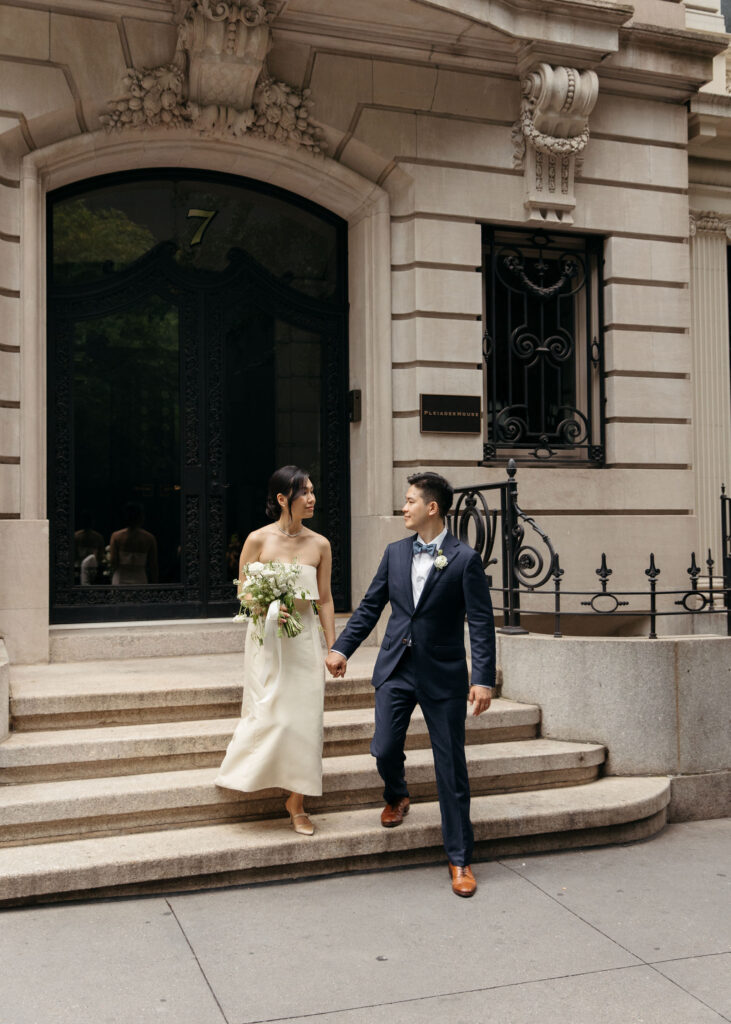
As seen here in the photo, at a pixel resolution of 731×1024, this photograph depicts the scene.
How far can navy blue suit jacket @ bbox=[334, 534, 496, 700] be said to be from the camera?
5.63m

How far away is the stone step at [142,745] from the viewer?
6113 mm

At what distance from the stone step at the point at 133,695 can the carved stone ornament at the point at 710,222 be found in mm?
6686

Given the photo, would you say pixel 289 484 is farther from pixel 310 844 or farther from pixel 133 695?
pixel 310 844

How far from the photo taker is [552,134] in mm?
9984

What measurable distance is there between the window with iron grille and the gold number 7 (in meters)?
2.71

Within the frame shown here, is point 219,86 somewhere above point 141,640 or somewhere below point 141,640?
above

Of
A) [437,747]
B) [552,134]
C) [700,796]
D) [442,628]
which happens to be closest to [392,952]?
[437,747]

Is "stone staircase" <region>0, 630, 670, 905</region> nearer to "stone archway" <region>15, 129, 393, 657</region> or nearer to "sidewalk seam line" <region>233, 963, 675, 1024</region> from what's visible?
"sidewalk seam line" <region>233, 963, 675, 1024</region>

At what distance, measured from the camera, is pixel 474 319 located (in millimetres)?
9844

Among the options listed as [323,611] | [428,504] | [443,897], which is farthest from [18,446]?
[443,897]

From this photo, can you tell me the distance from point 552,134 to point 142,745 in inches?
280

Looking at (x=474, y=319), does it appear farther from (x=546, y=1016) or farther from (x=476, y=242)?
Answer: (x=546, y=1016)

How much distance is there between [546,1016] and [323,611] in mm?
2666

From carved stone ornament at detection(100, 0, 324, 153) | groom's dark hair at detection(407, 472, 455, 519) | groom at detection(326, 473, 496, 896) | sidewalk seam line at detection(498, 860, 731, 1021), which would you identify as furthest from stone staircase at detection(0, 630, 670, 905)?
carved stone ornament at detection(100, 0, 324, 153)
